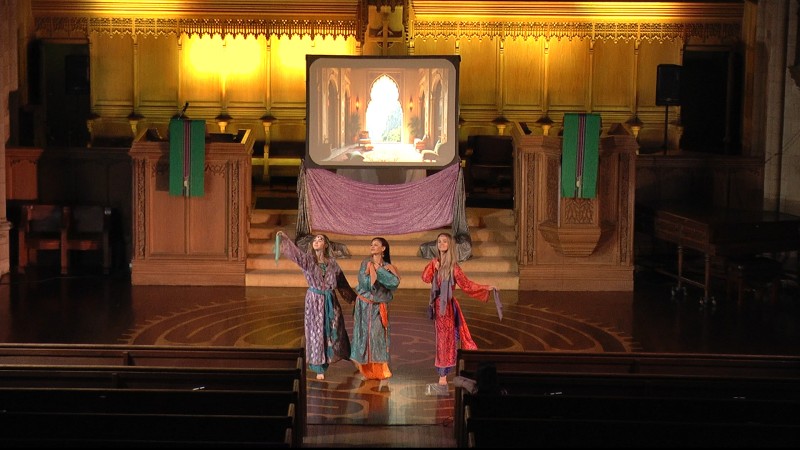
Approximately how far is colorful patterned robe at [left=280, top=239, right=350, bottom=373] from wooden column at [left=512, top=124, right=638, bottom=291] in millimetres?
4679

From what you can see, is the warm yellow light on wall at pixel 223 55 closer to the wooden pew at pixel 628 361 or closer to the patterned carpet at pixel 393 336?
the patterned carpet at pixel 393 336

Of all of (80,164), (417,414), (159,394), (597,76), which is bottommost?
(417,414)

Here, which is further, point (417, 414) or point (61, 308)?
point (61, 308)

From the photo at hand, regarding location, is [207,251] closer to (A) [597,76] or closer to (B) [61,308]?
(B) [61,308]

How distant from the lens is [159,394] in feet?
24.1

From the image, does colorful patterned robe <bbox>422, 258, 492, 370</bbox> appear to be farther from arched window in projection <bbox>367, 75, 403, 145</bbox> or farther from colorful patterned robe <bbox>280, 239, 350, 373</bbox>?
arched window in projection <bbox>367, 75, 403, 145</bbox>

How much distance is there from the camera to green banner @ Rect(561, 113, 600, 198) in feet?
47.0

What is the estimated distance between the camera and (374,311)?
1032 centimetres

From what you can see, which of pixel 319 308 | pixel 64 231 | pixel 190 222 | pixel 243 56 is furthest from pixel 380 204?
pixel 243 56

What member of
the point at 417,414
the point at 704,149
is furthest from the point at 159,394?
the point at 704,149

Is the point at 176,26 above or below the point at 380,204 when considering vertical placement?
above

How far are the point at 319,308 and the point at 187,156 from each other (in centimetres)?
473

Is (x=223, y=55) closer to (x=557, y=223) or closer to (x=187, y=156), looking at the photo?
(x=187, y=156)

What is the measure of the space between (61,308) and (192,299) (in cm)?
145
